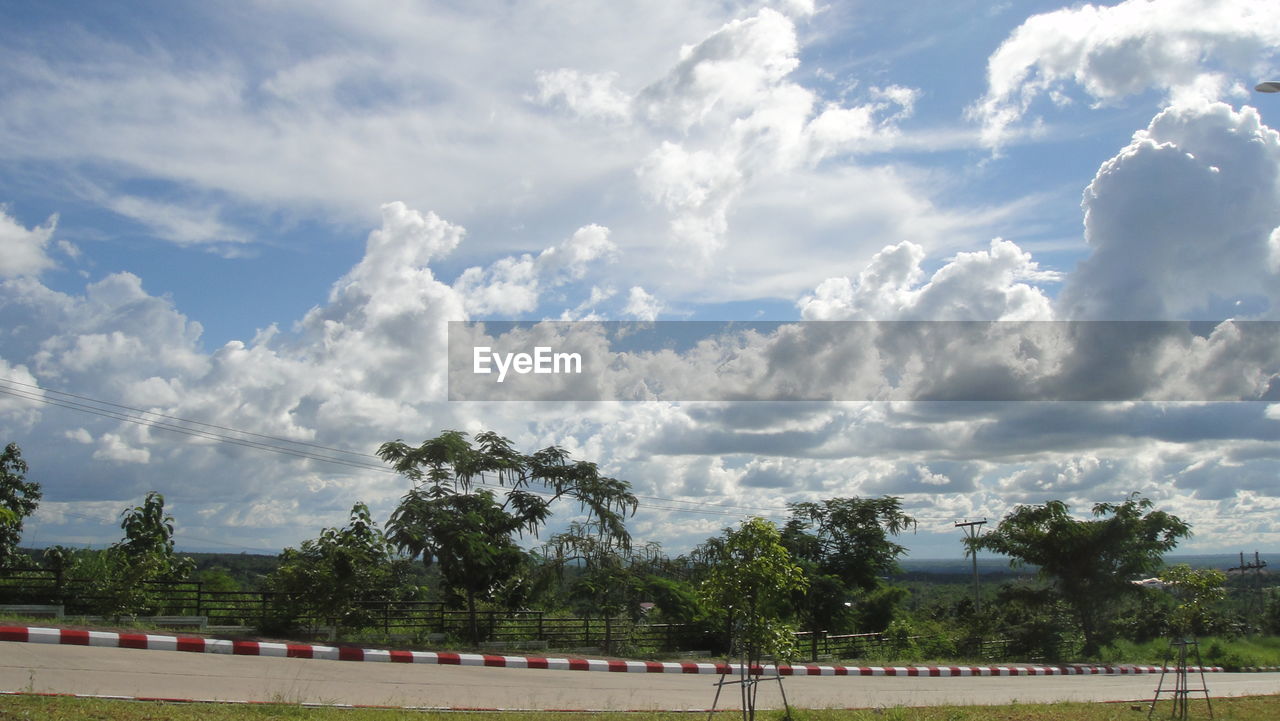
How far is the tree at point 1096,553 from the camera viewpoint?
124 ft

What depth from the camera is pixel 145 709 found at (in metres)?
10.3

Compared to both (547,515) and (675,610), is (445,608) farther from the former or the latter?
(675,610)

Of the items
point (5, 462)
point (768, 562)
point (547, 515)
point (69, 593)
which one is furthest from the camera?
point (5, 462)

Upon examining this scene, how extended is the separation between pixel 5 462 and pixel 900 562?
34.1 m

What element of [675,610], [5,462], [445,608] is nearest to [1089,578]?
[675,610]

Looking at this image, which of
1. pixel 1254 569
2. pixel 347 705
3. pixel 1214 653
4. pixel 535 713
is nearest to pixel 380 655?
pixel 347 705

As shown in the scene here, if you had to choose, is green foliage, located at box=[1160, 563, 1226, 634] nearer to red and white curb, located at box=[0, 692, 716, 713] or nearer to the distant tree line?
the distant tree line

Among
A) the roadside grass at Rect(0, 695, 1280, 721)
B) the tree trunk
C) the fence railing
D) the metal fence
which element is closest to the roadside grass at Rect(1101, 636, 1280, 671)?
the fence railing

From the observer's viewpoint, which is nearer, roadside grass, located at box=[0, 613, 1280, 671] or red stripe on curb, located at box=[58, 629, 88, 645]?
red stripe on curb, located at box=[58, 629, 88, 645]

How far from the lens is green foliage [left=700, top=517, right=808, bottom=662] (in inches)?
462

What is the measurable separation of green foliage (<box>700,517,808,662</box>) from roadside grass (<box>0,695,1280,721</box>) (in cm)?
200

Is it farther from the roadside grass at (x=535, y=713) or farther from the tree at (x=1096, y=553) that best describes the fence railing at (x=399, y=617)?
the tree at (x=1096, y=553)

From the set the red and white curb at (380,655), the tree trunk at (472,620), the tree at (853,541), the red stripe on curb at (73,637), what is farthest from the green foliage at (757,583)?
the tree at (853,541)

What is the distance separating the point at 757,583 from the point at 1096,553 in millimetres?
31866
